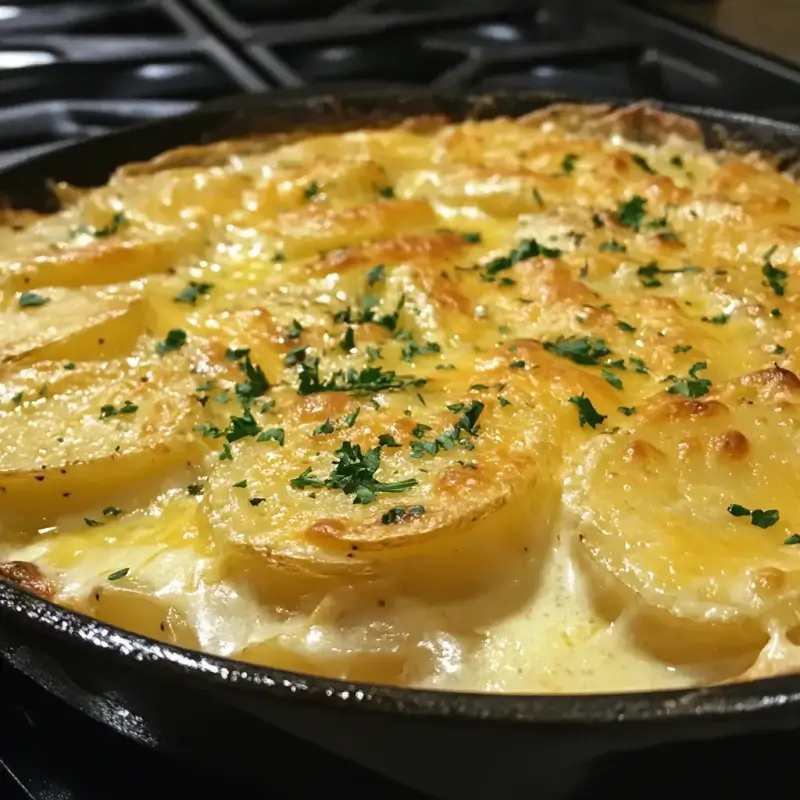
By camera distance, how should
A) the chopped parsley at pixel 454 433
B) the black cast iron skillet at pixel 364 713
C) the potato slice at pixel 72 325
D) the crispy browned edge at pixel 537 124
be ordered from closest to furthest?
the black cast iron skillet at pixel 364 713 < the chopped parsley at pixel 454 433 < the potato slice at pixel 72 325 < the crispy browned edge at pixel 537 124

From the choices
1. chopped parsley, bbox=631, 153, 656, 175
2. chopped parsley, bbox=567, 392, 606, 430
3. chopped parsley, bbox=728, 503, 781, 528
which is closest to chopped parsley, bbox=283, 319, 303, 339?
chopped parsley, bbox=567, 392, 606, 430

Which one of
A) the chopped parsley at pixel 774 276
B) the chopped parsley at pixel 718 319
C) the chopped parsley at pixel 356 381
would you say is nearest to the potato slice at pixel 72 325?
the chopped parsley at pixel 356 381

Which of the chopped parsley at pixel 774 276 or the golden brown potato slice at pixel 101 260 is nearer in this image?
the chopped parsley at pixel 774 276

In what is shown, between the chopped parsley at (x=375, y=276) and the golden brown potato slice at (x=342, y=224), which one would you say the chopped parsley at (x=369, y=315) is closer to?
the chopped parsley at (x=375, y=276)

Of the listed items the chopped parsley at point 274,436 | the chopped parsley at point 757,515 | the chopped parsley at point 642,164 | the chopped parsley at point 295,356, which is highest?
the chopped parsley at point 642,164

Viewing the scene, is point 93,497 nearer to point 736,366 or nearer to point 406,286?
point 406,286

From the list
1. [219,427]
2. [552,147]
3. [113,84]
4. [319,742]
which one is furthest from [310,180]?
[319,742]

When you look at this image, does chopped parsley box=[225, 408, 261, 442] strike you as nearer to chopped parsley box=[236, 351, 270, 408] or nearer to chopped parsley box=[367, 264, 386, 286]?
chopped parsley box=[236, 351, 270, 408]
